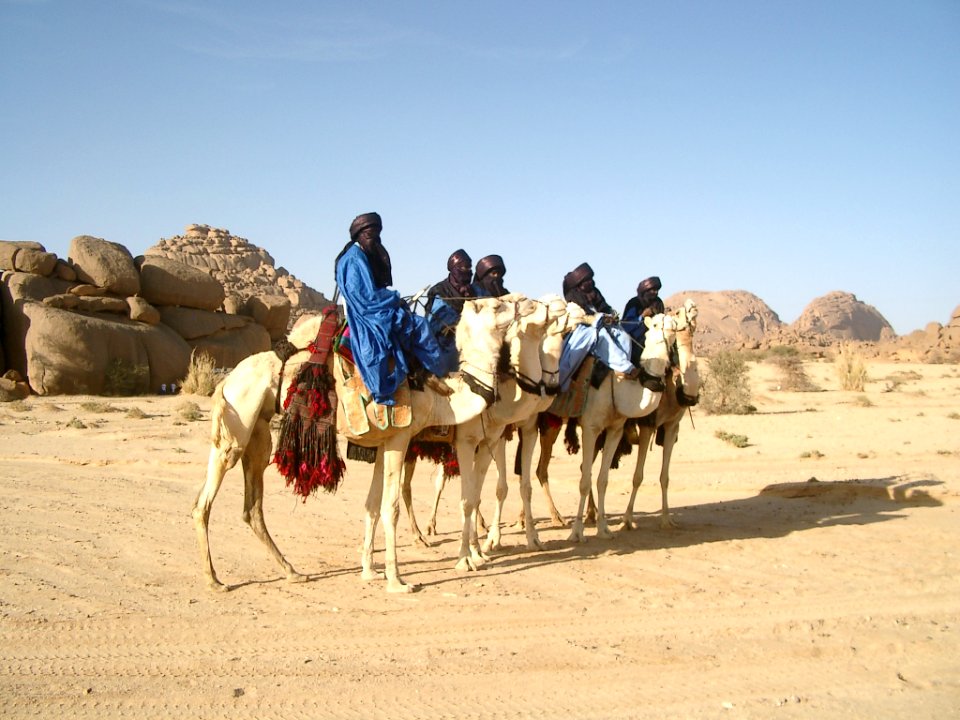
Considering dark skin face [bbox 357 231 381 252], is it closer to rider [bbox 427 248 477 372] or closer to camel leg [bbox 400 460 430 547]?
rider [bbox 427 248 477 372]

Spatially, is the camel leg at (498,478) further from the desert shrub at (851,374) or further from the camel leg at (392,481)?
the desert shrub at (851,374)

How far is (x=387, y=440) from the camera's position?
8.21 meters

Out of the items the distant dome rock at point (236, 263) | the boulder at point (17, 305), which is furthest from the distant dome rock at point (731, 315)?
the boulder at point (17, 305)

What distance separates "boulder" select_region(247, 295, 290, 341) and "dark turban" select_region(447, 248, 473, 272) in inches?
933

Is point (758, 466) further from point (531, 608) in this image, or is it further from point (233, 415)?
point (233, 415)

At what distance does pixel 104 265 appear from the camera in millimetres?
26750

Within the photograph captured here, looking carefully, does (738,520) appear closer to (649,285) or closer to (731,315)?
(649,285)

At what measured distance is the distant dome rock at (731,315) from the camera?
375ft

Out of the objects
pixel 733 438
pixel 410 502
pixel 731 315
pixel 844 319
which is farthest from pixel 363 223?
pixel 731 315

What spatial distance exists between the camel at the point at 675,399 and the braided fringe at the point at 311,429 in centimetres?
480

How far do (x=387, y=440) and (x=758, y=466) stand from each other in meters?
10.5

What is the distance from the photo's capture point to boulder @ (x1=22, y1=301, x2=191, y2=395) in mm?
23438

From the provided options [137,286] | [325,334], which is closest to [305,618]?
[325,334]

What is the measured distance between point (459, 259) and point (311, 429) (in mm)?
3148
